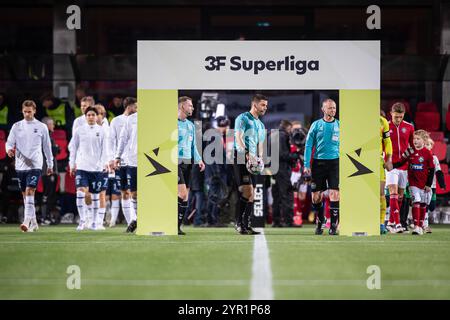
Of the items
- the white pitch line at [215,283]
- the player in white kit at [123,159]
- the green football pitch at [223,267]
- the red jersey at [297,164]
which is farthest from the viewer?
the red jersey at [297,164]

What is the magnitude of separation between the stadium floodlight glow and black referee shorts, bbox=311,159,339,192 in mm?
454

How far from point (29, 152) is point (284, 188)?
5533mm

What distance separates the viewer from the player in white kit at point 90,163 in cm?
1889

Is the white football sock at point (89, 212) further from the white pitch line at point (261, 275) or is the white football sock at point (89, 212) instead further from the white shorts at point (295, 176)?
the white pitch line at point (261, 275)

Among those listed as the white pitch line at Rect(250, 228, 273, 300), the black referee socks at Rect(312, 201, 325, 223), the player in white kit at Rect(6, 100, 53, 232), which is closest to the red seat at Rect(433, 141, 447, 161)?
the black referee socks at Rect(312, 201, 325, 223)

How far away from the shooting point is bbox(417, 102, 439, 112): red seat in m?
23.8

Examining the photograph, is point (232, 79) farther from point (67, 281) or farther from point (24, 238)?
point (67, 281)

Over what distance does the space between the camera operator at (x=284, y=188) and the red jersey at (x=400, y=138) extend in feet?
10.8

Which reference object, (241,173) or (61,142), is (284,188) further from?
(61,142)

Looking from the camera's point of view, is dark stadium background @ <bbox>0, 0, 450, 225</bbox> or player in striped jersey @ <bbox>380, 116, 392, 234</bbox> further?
dark stadium background @ <bbox>0, 0, 450, 225</bbox>

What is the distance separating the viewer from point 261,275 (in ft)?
30.6

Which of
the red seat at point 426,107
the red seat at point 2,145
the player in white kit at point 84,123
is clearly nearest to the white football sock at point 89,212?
the player in white kit at point 84,123

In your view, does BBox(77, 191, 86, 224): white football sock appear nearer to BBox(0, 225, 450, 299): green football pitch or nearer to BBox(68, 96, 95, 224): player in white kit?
BBox(68, 96, 95, 224): player in white kit
